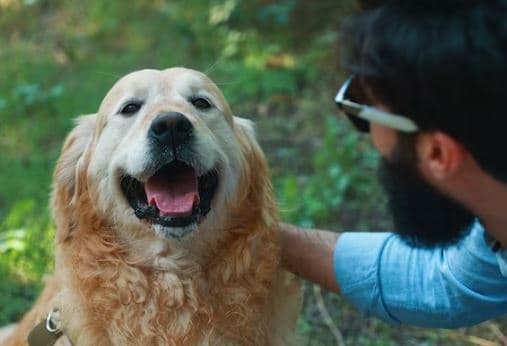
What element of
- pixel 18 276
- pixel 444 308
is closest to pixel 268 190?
pixel 444 308

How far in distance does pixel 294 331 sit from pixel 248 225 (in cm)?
48

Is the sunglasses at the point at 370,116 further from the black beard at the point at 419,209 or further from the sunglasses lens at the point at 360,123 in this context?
the black beard at the point at 419,209

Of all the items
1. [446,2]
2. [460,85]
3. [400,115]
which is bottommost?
[400,115]

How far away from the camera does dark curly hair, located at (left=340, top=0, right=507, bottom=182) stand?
78.2 inches

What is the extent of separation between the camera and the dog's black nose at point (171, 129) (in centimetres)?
291

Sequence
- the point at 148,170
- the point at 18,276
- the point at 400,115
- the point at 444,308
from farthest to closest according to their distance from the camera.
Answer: the point at 18,276
the point at 444,308
the point at 148,170
the point at 400,115

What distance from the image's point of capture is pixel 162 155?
294cm

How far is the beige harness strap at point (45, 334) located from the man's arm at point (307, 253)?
94 cm

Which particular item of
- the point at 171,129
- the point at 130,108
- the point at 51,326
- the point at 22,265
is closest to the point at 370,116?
the point at 171,129

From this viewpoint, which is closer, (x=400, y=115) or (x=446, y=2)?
(x=446, y=2)

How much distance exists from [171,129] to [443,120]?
115 cm

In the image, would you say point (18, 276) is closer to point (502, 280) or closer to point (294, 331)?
point (294, 331)

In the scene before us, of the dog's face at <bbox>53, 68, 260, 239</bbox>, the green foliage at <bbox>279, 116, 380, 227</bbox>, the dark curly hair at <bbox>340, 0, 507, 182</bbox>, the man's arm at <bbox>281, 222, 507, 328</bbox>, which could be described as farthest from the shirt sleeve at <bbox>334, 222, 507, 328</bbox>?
the green foliage at <bbox>279, 116, 380, 227</bbox>

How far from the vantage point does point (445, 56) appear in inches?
78.7
